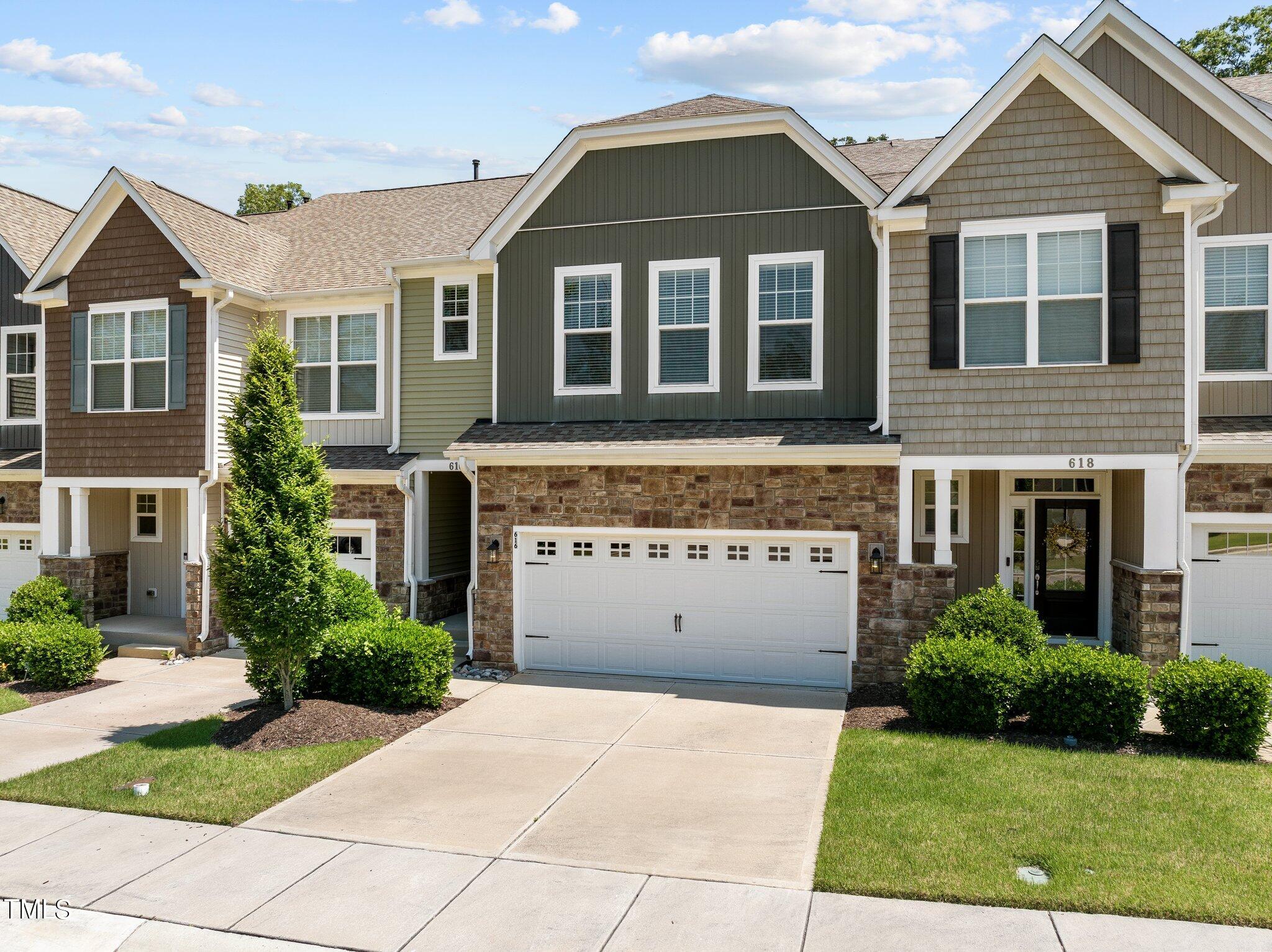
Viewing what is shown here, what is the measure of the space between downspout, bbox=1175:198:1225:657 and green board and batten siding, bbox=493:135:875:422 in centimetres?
361

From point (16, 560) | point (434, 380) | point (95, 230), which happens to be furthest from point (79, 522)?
point (434, 380)

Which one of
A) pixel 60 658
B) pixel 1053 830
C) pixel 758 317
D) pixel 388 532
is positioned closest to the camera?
pixel 1053 830

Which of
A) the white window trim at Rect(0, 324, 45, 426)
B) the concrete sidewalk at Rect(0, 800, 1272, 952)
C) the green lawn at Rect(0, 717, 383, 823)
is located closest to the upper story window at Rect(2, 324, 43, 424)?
the white window trim at Rect(0, 324, 45, 426)

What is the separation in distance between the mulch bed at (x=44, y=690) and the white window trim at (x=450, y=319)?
21.9ft

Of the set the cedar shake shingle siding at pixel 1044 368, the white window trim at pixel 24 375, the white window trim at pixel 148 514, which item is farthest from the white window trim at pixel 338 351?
the cedar shake shingle siding at pixel 1044 368

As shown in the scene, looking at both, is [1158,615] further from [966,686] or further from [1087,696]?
[966,686]

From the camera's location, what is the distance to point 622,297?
13484 mm

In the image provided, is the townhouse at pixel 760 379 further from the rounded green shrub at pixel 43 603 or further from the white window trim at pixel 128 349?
the rounded green shrub at pixel 43 603

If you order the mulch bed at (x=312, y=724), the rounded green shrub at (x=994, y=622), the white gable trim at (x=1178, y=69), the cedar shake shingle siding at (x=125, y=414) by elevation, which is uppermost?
the white gable trim at (x=1178, y=69)

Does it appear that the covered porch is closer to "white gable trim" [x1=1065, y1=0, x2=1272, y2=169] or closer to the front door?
the front door

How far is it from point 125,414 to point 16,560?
4.08 metres

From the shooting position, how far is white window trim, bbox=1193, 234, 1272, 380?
463 inches

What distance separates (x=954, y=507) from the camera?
545 inches

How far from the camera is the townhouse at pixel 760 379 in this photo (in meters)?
11.2
